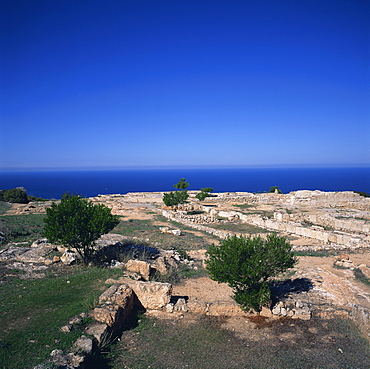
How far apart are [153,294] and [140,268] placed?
2479mm

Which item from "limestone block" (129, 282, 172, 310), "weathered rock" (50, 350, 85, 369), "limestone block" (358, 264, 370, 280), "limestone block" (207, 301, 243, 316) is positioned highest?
"weathered rock" (50, 350, 85, 369)

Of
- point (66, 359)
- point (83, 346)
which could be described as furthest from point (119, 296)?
point (66, 359)

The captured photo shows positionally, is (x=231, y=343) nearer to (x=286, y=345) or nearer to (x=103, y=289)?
(x=286, y=345)

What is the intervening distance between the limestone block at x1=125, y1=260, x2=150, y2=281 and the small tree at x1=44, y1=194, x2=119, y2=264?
1.95 meters

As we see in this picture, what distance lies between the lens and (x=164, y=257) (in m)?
14.3

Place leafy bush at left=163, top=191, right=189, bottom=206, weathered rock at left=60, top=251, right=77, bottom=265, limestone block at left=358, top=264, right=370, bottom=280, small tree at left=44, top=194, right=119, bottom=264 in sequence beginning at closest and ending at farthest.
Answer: small tree at left=44, top=194, right=119, bottom=264, limestone block at left=358, top=264, right=370, bottom=280, weathered rock at left=60, top=251, right=77, bottom=265, leafy bush at left=163, top=191, right=189, bottom=206

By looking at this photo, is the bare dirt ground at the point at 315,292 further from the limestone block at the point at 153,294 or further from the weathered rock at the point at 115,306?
the weathered rock at the point at 115,306

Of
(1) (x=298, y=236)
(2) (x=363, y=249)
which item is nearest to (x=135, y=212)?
(1) (x=298, y=236)

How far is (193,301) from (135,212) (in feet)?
75.5

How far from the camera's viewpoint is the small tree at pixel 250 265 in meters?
8.92

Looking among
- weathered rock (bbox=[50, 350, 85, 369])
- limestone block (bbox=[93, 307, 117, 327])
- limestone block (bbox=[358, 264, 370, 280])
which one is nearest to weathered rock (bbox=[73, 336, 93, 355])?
weathered rock (bbox=[50, 350, 85, 369])

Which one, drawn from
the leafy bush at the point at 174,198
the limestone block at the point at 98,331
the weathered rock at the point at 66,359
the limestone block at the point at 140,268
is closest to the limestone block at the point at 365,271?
the limestone block at the point at 140,268

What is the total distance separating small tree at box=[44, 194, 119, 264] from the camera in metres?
12.2

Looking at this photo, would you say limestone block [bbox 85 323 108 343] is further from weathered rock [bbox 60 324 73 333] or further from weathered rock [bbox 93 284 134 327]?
weathered rock [bbox 60 324 73 333]
